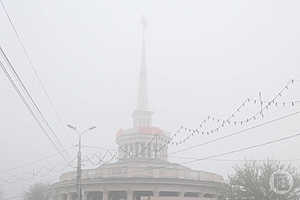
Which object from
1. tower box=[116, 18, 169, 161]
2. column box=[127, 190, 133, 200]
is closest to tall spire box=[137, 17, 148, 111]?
tower box=[116, 18, 169, 161]

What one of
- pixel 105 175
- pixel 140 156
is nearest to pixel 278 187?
pixel 105 175

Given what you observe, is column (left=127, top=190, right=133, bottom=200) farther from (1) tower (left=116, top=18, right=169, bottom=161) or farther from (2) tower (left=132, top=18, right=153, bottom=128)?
(2) tower (left=132, top=18, right=153, bottom=128)

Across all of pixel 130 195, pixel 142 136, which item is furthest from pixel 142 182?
pixel 142 136

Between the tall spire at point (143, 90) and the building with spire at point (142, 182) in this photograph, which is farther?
the tall spire at point (143, 90)

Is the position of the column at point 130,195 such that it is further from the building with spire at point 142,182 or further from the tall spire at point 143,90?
the tall spire at point 143,90

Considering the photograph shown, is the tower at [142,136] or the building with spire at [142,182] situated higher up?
the tower at [142,136]

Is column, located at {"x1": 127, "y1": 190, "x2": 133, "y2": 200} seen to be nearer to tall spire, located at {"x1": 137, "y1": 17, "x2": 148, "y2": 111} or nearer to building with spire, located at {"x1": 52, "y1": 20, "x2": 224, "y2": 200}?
building with spire, located at {"x1": 52, "y1": 20, "x2": 224, "y2": 200}

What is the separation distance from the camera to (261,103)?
2120cm

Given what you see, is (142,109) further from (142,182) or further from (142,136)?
(142,182)

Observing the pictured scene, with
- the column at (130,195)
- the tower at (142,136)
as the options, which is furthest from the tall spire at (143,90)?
the column at (130,195)

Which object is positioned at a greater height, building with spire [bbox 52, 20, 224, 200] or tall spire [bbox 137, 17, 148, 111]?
tall spire [bbox 137, 17, 148, 111]

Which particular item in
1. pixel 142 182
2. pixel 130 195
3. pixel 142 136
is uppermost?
pixel 142 136

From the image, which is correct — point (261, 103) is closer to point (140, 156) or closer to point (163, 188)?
point (163, 188)

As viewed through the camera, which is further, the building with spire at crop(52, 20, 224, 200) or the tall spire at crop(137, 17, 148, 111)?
the tall spire at crop(137, 17, 148, 111)
